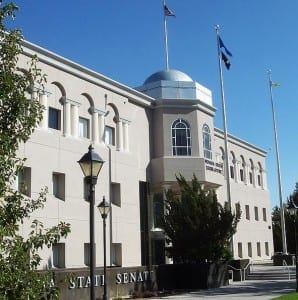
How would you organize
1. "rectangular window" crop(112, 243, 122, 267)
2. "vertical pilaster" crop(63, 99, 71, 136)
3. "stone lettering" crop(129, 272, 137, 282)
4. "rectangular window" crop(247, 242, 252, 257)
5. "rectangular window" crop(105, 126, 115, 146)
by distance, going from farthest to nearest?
"rectangular window" crop(247, 242, 252, 257) → "rectangular window" crop(105, 126, 115, 146) → "rectangular window" crop(112, 243, 122, 267) → "vertical pilaster" crop(63, 99, 71, 136) → "stone lettering" crop(129, 272, 137, 282)

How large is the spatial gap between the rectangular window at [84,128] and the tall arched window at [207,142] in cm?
1064

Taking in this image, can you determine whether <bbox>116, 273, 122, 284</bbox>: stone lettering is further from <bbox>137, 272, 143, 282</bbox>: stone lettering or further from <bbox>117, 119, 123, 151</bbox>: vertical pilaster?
<bbox>117, 119, 123, 151</bbox>: vertical pilaster

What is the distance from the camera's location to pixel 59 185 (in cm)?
2977

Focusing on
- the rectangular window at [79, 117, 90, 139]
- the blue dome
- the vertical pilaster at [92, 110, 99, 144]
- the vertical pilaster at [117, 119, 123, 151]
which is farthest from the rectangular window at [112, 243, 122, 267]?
the blue dome

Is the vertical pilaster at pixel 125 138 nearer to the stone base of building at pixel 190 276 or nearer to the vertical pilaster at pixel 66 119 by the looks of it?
the vertical pilaster at pixel 66 119

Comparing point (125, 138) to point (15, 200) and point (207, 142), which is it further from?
point (15, 200)

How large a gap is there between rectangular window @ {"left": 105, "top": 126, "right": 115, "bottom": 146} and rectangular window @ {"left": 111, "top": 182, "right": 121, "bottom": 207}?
2756mm

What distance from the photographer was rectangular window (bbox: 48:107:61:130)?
98.1 feet

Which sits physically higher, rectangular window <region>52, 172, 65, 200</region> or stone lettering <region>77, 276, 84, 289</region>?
rectangular window <region>52, 172, 65, 200</region>

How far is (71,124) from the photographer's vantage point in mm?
31094

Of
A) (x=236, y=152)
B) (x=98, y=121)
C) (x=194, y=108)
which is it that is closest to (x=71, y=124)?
(x=98, y=121)

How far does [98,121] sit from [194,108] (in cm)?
880

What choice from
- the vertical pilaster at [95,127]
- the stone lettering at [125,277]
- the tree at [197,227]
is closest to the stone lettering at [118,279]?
the stone lettering at [125,277]

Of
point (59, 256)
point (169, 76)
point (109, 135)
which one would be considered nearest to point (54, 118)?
point (109, 135)
